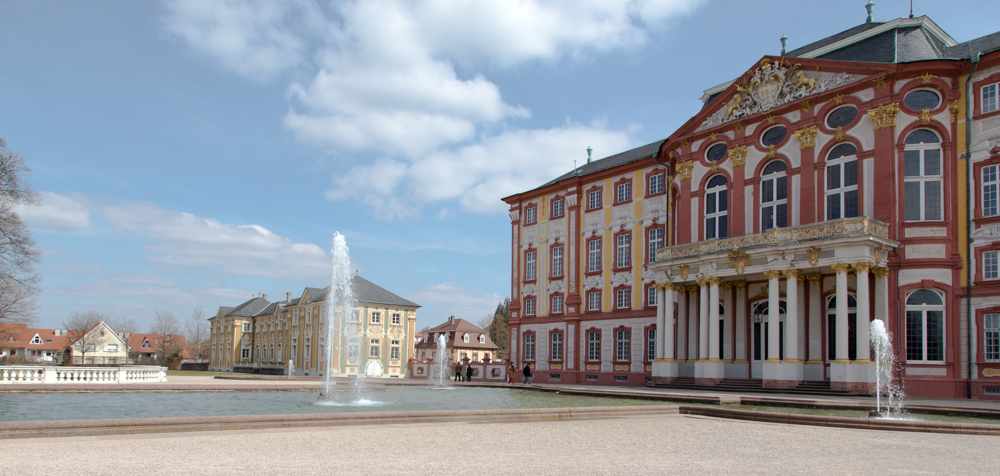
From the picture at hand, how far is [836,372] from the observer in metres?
28.6

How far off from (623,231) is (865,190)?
1482 cm

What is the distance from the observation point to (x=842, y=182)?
3100 centimetres

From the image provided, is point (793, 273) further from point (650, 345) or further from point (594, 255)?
point (594, 255)

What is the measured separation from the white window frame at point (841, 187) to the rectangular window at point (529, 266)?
21.4m

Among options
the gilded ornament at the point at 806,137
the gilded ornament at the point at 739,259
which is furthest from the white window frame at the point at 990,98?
the gilded ornament at the point at 739,259

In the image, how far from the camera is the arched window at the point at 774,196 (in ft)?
109

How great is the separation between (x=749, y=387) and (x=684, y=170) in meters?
11.8

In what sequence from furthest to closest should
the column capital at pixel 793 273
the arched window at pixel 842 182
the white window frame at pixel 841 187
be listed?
1. the arched window at pixel 842 182
2. the white window frame at pixel 841 187
3. the column capital at pixel 793 273

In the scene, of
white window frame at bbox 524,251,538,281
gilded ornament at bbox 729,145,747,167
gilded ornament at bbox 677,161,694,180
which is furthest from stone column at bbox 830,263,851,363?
white window frame at bbox 524,251,538,281

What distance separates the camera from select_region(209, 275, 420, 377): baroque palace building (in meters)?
71.3

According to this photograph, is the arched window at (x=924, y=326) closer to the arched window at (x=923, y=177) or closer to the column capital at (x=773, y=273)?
the arched window at (x=923, y=177)

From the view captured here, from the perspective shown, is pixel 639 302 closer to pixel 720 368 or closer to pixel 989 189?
pixel 720 368

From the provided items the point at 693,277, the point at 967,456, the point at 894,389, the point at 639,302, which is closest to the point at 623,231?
the point at 639,302

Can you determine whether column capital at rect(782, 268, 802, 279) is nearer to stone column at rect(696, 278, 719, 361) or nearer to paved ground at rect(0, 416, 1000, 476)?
stone column at rect(696, 278, 719, 361)
